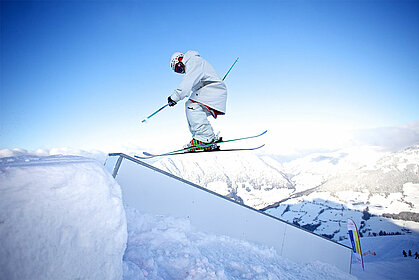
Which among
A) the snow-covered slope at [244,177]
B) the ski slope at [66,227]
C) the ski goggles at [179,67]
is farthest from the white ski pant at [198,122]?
the snow-covered slope at [244,177]

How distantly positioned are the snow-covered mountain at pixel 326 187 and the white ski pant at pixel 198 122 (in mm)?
61861

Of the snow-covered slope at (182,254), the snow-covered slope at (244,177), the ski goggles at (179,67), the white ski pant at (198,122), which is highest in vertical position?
the ski goggles at (179,67)

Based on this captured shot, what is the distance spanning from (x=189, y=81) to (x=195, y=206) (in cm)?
199

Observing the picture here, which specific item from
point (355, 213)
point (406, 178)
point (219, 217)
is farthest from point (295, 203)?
point (219, 217)

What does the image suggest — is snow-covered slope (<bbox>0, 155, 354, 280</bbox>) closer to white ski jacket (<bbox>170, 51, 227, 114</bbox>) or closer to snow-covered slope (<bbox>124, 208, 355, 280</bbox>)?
snow-covered slope (<bbox>124, 208, 355, 280</bbox>)

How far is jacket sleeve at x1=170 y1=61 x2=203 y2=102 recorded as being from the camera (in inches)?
124

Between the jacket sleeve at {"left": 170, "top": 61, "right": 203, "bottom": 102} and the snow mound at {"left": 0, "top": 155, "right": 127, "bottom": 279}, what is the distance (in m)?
2.04

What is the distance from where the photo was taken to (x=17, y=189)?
0.98 meters

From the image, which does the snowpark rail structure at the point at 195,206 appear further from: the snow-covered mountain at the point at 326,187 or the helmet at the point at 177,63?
the snow-covered mountain at the point at 326,187

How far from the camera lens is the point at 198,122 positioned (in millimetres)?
3645

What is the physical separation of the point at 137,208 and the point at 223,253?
50.4 inches

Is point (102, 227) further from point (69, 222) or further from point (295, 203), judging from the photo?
point (295, 203)

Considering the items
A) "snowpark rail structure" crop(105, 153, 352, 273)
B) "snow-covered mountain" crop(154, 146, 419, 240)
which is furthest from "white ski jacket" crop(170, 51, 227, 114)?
"snow-covered mountain" crop(154, 146, 419, 240)

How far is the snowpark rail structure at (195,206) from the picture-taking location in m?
2.61
